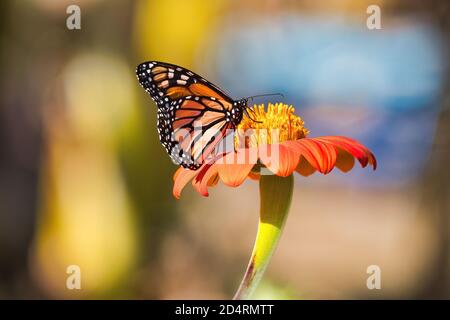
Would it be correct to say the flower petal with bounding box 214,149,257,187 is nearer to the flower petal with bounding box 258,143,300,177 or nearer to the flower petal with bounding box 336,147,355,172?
the flower petal with bounding box 258,143,300,177

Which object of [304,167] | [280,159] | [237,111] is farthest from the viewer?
[237,111]

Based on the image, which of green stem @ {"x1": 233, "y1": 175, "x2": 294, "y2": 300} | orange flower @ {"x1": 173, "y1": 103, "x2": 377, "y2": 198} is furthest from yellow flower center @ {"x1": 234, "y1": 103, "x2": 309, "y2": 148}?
green stem @ {"x1": 233, "y1": 175, "x2": 294, "y2": 300}

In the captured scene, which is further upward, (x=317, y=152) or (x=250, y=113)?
(x=250, y=113)

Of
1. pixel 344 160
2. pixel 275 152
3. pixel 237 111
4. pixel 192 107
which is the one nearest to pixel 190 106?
pixel 192 107

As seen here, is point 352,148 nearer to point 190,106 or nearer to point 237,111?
point 237,111

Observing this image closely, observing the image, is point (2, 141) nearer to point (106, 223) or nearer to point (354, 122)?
point (106, 223)

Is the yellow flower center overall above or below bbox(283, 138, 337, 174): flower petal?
above

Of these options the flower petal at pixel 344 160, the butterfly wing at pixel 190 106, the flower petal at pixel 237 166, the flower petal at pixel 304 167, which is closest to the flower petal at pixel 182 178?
the butterfly wing at pixel 190 106
